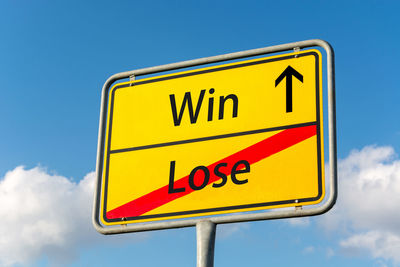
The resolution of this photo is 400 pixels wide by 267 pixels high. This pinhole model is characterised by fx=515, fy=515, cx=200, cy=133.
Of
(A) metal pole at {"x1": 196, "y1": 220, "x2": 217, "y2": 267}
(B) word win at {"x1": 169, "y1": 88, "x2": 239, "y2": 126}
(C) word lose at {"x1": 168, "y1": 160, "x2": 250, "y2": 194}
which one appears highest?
(B) word win at {"x1": 169, "y1": 88, "x2": 239, "y2": 126}

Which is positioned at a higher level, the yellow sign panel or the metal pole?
the yellow sign panel

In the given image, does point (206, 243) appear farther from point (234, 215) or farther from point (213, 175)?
point (213, 175)

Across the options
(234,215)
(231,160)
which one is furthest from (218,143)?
(234,215)

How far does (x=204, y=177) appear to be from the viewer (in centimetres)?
350

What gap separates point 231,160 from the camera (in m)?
3.46

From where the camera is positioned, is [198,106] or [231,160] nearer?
[231,160]

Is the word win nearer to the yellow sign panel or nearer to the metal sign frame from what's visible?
the yellow sign panel

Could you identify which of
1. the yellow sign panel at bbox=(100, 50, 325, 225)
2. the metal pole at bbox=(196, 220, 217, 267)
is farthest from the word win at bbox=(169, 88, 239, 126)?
the metal pole at bbox=(196, 220, 217, 267)

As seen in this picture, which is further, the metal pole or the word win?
the word win

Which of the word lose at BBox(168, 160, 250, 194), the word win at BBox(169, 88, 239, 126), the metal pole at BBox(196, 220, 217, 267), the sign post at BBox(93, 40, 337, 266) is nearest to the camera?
the metal pole at BBox(196, 220, 217, 267)

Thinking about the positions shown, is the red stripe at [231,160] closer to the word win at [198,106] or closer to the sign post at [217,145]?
the sign post at [217,145]

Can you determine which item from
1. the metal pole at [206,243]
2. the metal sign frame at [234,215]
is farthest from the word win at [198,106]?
the metal pole at [206,243]

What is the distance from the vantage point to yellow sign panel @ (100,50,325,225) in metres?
3.34

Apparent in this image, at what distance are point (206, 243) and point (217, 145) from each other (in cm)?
73
